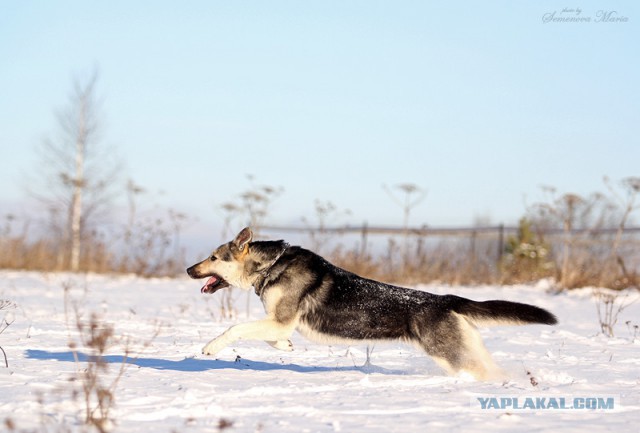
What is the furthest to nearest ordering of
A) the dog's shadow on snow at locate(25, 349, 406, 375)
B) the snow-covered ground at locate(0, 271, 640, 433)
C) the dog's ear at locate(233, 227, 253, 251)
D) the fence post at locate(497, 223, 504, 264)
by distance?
the fence post at locate(497, 223, 504, 264)
the dog's ear at locate(233, 227, 253, 251)
the dog's shadow on snow at locate(25, 349, 406, 375)
the snow-covered ground at locate(0, 271, 640, 433)

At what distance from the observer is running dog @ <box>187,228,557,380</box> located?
5922 mm

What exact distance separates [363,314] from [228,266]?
5.13ft

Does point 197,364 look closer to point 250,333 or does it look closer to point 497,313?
point 250,333

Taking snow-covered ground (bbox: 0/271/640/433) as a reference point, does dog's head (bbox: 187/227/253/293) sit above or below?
above

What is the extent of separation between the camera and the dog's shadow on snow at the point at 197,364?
6.41m

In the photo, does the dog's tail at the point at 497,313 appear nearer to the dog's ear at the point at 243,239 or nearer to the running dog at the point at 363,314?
the running dog at the point at 363,314

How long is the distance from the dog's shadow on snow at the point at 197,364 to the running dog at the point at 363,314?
31cm

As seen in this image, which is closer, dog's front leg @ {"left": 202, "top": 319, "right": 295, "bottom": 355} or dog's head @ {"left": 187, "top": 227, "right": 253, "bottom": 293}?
dog's front leg @ {"left": 202, "top": 319, "right": 295, "bottom": 355}

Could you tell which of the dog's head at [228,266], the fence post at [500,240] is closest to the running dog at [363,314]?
the dog's head at [228,266]

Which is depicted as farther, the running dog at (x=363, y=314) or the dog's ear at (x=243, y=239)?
the dog's ear at (x=243, y=239)

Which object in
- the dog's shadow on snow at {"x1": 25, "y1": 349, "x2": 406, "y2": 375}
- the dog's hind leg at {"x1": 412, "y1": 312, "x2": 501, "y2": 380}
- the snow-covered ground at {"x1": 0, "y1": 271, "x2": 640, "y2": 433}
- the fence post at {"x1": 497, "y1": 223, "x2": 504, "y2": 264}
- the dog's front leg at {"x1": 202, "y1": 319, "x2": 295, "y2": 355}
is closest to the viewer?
the snow-covered ground at {"x1": 0, "y1": 271, "x2": 640, "y2": 433}

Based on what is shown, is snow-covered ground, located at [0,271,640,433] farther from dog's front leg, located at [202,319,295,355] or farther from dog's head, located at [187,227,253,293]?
dog's head, located at [187,227,253,293]

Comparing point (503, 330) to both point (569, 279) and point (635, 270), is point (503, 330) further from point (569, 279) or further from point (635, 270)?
point (635, 270)

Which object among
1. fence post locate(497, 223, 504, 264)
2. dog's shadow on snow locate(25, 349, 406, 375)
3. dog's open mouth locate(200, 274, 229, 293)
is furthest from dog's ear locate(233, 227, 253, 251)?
fence post locate(497, 223, 504, 264)
